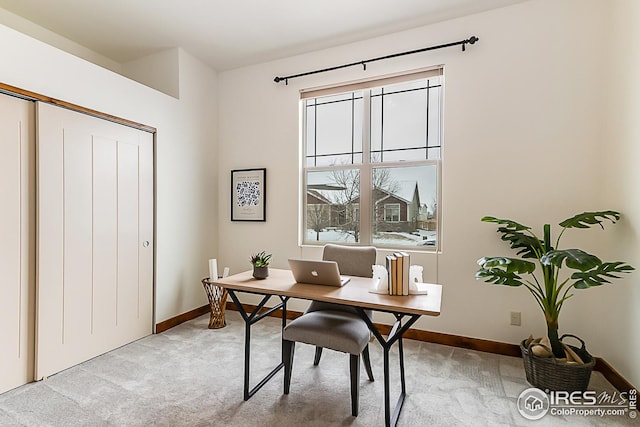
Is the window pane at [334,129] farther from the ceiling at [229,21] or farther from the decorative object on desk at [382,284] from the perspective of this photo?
the decorative object on desk at [382,284]

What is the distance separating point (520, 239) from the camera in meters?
2.39

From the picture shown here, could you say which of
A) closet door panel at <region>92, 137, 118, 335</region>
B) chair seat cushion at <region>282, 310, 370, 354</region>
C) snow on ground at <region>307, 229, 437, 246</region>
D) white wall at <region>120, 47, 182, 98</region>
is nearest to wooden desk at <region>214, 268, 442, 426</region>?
chair seat cushion at <region>282, 310, 370, 354</region>

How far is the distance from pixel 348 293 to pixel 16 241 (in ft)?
7.32

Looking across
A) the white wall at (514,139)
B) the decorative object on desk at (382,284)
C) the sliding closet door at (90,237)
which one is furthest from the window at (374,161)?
the sliding closet door at (90,237)

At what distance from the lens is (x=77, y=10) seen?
2.73 metres

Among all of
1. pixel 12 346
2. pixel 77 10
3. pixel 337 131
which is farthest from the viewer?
pixel 337 131

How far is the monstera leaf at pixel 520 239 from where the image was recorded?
235 centimetres

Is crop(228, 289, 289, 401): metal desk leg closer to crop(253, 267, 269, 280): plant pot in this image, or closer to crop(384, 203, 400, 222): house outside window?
crop(253, 267, 269, 280): plant pot

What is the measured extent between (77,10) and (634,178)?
4.39 meters

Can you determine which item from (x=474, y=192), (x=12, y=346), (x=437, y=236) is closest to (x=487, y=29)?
(x=474, y=192)

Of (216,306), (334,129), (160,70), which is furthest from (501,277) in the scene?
(160,70)

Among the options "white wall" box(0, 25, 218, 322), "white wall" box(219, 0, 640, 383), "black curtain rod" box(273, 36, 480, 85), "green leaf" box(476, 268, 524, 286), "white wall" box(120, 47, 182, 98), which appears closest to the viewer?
"green leaf" box(476, 268, 524, 286)

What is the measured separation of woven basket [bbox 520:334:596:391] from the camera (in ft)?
6.79

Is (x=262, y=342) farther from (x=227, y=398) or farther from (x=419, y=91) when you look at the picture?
(x=419, y=91)
